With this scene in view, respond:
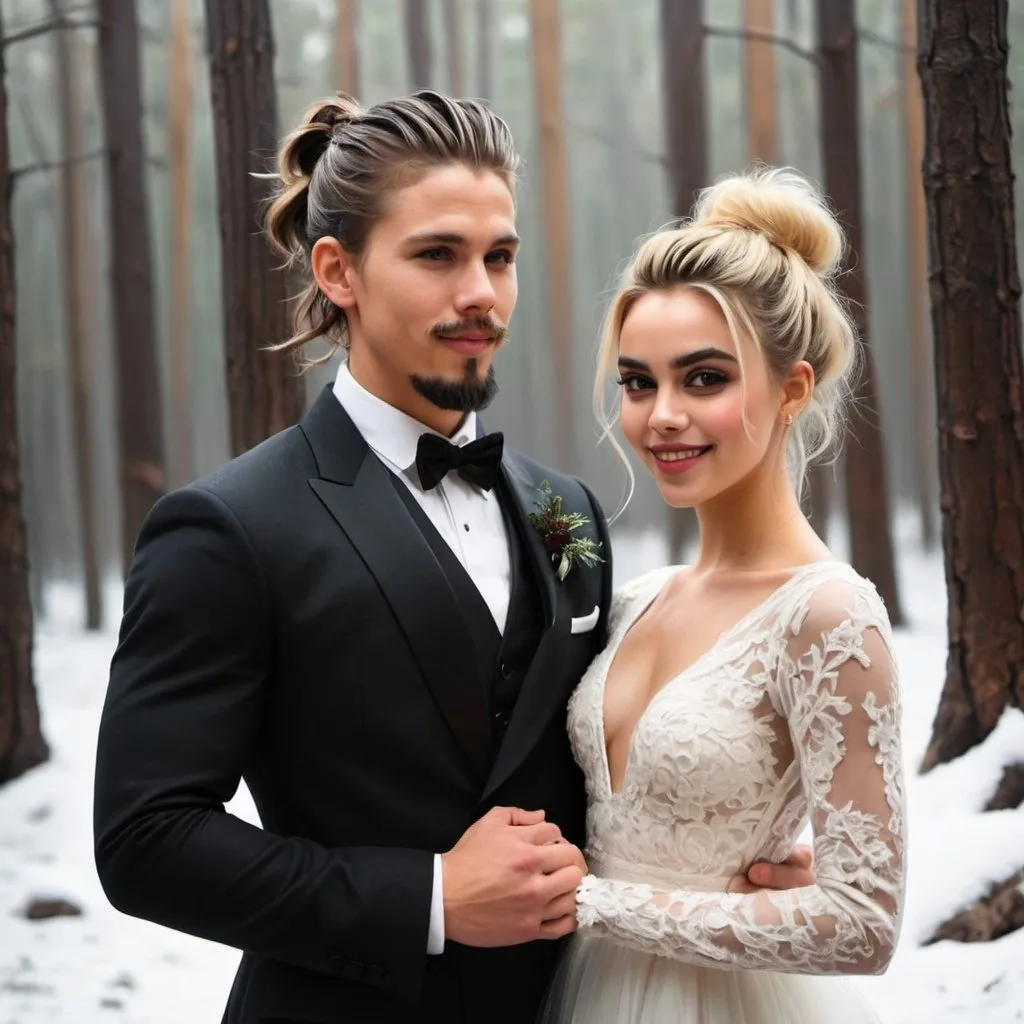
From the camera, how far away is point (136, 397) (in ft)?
13.3

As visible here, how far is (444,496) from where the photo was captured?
62.7 inches

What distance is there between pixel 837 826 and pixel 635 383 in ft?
1.92

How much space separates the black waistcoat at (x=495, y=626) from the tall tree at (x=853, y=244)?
73.4 inches

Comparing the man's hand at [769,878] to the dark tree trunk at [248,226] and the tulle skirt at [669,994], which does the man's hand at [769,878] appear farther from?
the dark tree trunk at [248,226]

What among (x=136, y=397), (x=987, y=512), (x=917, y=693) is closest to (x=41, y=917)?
(x=136, y=397)

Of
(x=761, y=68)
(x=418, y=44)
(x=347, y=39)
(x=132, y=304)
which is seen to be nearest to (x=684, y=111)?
(x=761, y=68)

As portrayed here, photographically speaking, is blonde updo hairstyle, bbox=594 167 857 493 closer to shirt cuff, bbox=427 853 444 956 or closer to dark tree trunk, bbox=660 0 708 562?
shirt cuff, bbox=427 853 444 956

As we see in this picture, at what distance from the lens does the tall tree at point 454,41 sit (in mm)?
3812

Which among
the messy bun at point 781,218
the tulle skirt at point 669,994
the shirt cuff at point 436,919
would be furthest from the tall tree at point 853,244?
the shirt cuff at point 436,919

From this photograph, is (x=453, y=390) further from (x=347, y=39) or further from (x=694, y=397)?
(x=347, y=39)

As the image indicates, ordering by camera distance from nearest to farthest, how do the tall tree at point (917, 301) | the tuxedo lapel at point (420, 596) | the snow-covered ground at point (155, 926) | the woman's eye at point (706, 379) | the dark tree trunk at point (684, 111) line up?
the tuxedo lapel at point (420, 596), the woman's eye at point (706, 379), the snow-covered ground at point (155, 926), the tall tree at point (917, 301), the dark tree trunk at point (684, 111)

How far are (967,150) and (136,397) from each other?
8.66 feet

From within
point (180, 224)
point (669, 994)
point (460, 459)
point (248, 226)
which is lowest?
point (669, 994)

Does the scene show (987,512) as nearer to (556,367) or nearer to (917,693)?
(917,693)
